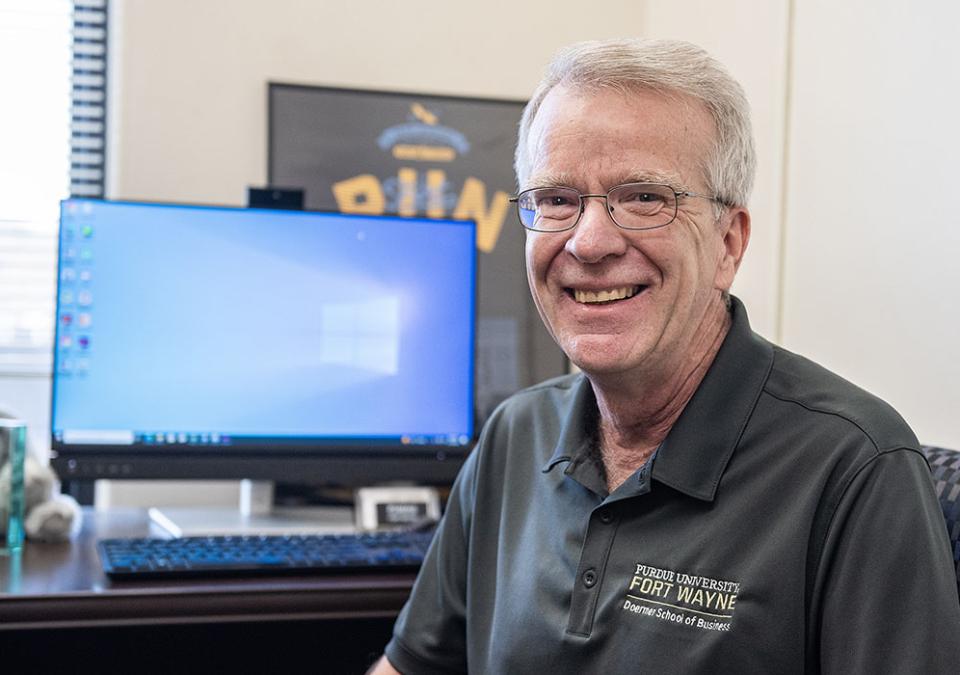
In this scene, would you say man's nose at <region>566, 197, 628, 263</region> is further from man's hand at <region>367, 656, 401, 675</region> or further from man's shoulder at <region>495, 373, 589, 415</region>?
man's hand at <region>367, 656, 401, 675</region>

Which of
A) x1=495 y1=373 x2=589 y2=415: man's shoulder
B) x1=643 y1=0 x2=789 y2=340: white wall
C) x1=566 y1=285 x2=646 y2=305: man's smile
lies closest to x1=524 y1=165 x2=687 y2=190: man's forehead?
x1=566 y1=285 x2=646 y2=305: man's smile

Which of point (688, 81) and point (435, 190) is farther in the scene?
point (435, 190)

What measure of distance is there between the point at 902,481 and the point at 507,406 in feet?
1.76

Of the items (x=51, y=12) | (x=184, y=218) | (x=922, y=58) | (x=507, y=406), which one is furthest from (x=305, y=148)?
(x=922, y=58)

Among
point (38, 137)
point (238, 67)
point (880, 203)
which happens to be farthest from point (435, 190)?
point (880, 203)

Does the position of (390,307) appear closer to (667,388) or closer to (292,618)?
(292,618)

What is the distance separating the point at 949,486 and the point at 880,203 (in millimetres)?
608

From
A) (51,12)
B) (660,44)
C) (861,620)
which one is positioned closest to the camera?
(861,620)

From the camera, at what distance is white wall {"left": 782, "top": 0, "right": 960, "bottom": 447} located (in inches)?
54.1

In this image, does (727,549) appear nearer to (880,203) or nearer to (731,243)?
(731,243)

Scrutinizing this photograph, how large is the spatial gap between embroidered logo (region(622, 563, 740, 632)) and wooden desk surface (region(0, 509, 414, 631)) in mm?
455

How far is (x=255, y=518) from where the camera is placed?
1.83 m

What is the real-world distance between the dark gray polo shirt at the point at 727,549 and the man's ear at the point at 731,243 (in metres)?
0.05

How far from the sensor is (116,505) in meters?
2.10
